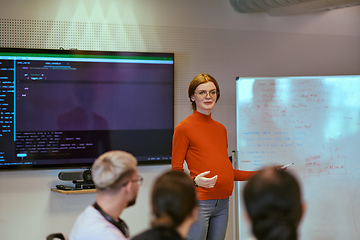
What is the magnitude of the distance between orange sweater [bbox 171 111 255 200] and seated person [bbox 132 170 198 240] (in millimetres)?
1095

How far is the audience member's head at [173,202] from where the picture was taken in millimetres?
1071

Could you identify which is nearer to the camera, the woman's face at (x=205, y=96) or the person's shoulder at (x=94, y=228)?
the person's shoulder at (x=94, y=228)

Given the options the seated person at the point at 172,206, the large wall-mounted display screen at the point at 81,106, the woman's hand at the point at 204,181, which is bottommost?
the woman's hand at the point at 204,181

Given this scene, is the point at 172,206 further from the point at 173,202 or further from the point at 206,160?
the point at 206,160

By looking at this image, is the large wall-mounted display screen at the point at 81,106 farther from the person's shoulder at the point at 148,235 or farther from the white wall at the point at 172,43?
the person's shoulder at the point at 148,235

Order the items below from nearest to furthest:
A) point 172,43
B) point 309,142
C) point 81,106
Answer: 1. point 81,106
2. point 309,142
3. point 172,43

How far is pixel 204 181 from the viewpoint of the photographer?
205cm

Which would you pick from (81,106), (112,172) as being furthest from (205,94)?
(81,106)

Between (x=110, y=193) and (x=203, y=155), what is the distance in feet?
3.25

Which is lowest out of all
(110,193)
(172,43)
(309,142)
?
(110,193)

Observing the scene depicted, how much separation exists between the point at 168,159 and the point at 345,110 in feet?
6.22

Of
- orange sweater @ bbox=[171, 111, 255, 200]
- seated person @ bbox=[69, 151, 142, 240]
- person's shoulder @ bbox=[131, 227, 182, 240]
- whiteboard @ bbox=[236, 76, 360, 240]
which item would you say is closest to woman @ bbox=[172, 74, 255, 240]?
orange sweater @ bbox=[171, 111, 255, 200]

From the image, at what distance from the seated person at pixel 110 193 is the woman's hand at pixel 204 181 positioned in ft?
2.32

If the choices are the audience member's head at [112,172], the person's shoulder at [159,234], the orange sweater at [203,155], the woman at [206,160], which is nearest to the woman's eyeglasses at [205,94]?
the woman at [206,160]
